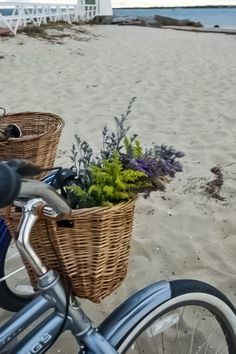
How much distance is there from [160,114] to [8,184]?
16.4ft

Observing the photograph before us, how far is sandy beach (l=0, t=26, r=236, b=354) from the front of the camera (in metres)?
2.57

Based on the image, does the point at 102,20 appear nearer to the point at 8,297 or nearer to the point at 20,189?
the point at 8,297

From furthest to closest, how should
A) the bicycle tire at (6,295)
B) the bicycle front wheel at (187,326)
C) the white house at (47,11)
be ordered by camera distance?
the white house at (47,11) < the bicycle tire at (6,295) < the bicycle front wheel at (187,326)

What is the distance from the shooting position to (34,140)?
165 centimetres

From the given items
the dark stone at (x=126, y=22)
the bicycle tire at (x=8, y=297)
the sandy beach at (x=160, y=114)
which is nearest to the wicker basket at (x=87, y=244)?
the bicycle tire at (x=8, y=297)

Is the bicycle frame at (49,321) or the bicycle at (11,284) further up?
the bicycle frame at (49,321)

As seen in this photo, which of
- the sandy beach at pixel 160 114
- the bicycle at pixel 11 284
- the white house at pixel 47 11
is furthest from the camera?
the white house at pixel 47 11

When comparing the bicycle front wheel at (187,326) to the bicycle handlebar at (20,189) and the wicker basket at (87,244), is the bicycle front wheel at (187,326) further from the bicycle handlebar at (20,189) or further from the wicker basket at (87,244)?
the bicycle handlebar at (20,189)

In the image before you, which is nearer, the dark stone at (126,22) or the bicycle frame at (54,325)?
the bicycle frame at (54,325)

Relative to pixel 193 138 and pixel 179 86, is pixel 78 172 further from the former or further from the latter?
pixel 179 86

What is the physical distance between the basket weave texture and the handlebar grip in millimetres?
854

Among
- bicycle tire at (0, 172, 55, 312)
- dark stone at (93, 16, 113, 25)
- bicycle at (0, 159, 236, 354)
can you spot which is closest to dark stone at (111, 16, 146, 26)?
dark stone at (93, 16, 113, 25)

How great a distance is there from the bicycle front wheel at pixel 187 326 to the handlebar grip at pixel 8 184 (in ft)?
1.86

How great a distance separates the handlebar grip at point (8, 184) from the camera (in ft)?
2.55
